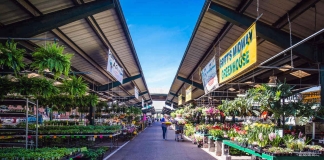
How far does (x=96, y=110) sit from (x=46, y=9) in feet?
44.5

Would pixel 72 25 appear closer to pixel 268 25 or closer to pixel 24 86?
pixel 24 86

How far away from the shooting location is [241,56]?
23.6 feet

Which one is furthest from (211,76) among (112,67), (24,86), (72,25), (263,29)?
(24,86)

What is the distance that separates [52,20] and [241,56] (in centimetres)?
558

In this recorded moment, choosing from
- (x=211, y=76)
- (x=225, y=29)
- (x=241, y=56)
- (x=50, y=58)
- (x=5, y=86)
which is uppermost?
(x=225, y=29)

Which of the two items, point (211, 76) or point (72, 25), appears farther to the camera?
point (211, 76)

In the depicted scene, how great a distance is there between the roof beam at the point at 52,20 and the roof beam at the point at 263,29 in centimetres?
347

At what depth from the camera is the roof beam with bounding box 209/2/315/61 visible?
953 centimetres

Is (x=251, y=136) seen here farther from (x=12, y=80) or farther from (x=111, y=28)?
(x=111, y=28)

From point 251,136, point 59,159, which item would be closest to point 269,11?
point 251,136

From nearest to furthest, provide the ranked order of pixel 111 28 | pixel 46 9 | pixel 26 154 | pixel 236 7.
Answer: pixel 26 154, pixel 46 9, pixel 236 7, pixel 111 28

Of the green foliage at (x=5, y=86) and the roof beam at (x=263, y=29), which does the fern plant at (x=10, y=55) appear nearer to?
the green foliage at (x=5, y=86)

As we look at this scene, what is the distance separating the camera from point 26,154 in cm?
565

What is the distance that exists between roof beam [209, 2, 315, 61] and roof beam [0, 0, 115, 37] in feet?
11.4
